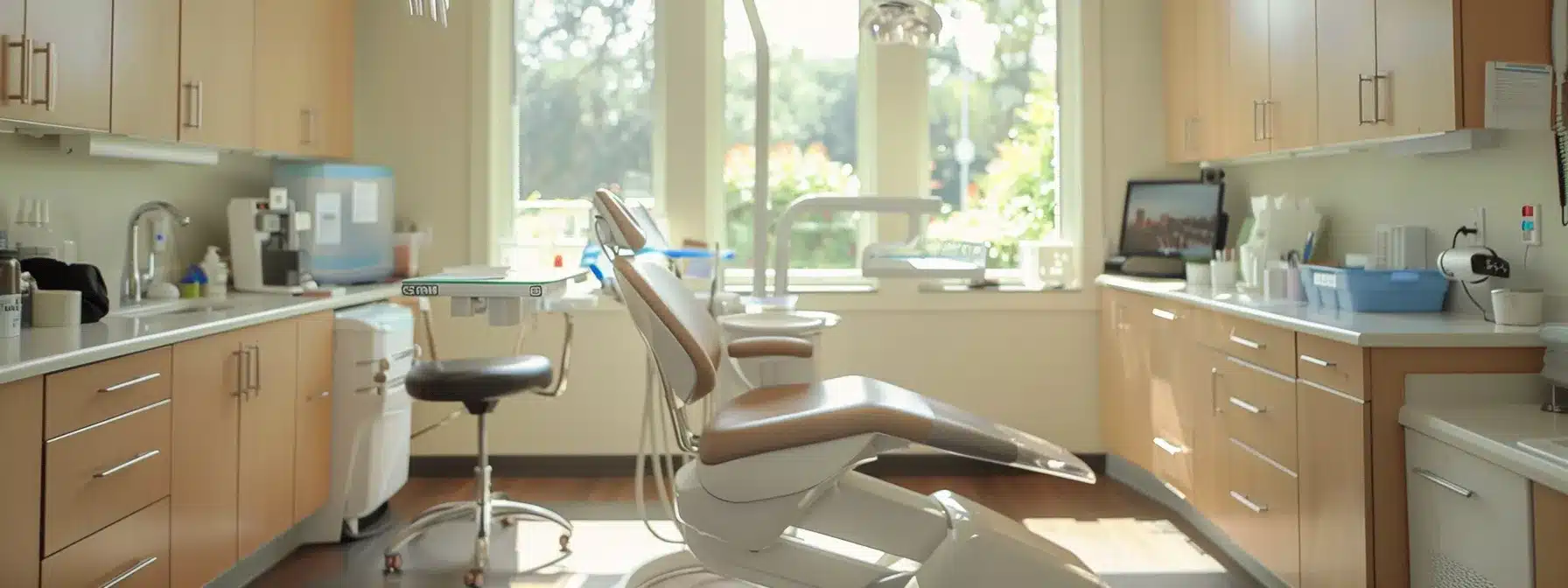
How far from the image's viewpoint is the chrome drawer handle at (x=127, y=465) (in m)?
2.34

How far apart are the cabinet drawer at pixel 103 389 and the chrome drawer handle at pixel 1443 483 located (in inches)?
107

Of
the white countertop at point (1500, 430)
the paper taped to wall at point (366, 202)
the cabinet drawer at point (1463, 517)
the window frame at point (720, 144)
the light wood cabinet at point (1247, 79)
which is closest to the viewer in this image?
the white countertop at point (1500, 430)

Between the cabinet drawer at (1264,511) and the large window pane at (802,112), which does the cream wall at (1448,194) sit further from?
the large window pane at (802,112)

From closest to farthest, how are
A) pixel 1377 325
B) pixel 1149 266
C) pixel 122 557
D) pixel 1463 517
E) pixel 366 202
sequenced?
1. pixel 1463 517
2. pixel 122 557
3. pixel 1377 325
4. pixel 366 202
5. pixel 1149 266

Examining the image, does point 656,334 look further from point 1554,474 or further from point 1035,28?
point 1035,28

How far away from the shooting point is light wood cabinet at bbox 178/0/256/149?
313cm

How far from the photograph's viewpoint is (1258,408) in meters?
2.98

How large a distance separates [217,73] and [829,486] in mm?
2256

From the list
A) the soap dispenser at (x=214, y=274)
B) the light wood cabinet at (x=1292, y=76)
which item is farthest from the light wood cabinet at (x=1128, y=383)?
the soap dispenser at (x=214, y=274)

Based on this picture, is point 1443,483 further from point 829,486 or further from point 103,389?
point 103,389

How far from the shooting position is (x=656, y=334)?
2.35 meters

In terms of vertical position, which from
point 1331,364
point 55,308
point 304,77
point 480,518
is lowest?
point 480,518

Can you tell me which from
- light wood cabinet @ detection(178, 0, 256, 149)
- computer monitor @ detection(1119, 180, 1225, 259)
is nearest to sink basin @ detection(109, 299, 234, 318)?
light wood cabinet @ detection(178, 0, 256, 149)

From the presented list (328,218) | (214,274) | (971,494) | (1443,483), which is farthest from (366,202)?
(1443,483)
